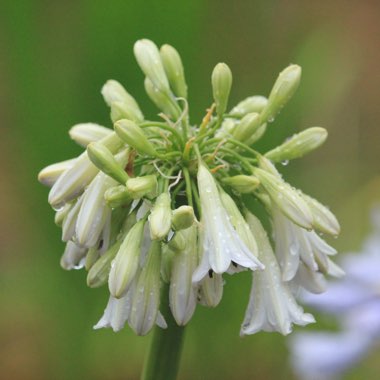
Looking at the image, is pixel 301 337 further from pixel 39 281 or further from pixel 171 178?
pixel 39 281

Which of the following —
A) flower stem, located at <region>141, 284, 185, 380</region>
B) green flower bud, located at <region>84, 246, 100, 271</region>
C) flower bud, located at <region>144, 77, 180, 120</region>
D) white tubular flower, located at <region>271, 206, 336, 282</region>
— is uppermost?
flower bud, located at <region>144, 77, 180, 120</region>

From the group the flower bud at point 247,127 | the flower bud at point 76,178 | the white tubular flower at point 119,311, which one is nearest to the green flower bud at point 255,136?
the flower bud at point 247,127

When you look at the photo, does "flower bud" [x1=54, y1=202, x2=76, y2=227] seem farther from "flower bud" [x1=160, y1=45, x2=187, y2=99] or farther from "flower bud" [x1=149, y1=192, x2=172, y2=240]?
"flower bud" [x1=160, y1=45, x2=187, y2=99]

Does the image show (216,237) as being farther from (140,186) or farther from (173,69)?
(173,69)

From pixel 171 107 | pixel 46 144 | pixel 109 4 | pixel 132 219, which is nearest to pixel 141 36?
pixel 109 4

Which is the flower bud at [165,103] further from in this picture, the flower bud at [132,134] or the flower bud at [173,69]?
the flower bud at [132,134]

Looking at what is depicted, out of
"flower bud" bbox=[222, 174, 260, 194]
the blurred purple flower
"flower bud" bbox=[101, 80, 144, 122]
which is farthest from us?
the blurred purple flower

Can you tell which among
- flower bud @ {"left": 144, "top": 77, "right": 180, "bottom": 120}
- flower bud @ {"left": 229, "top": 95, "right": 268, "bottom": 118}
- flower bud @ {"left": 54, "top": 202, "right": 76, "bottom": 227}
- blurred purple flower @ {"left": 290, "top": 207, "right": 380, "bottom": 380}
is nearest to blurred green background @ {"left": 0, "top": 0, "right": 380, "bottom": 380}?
blurred purple flower @ {"left": 290, "top": 207, "right": 380, "bottom": 380}
